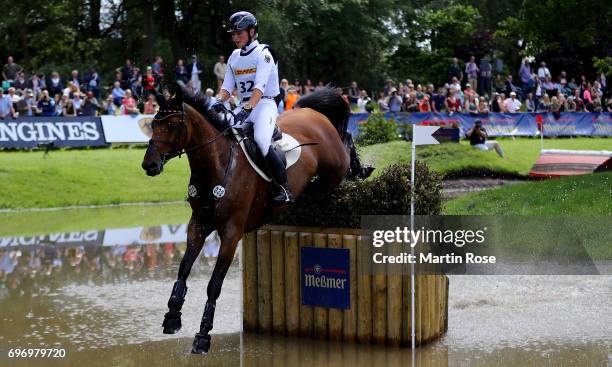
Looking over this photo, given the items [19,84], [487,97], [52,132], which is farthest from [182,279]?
[487,97]

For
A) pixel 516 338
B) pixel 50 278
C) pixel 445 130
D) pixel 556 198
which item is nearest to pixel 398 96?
pixel 445 130

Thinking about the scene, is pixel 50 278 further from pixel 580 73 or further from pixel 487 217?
pixel 580 73

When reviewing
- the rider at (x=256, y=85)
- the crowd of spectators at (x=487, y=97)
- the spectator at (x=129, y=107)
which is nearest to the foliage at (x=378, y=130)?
the crowd of spectators at (x=487, y=97)

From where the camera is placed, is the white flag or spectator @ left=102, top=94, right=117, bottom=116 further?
spectator @ left=102, top=94, right=117, bottom=116

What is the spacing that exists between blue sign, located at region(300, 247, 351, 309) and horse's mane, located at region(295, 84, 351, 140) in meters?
2.08

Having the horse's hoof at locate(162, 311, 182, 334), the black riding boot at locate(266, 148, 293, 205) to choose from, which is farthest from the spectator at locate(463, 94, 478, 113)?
the horse's hoof at locate(162, 311, 182, 334)

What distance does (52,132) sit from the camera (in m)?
28.8

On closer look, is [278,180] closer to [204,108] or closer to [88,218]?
[204,108]

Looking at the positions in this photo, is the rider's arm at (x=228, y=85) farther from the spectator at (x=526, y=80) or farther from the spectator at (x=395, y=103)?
the spectator at (x=526, y=80)

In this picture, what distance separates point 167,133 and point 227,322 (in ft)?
11.3

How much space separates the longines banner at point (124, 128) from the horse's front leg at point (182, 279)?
69.2 feet

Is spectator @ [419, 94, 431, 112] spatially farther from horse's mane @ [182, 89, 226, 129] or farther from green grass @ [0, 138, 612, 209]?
horse's mane @ [182, 89, 226, 129]

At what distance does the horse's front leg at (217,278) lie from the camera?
868 centimetres

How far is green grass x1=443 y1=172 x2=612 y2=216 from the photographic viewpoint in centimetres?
1691
